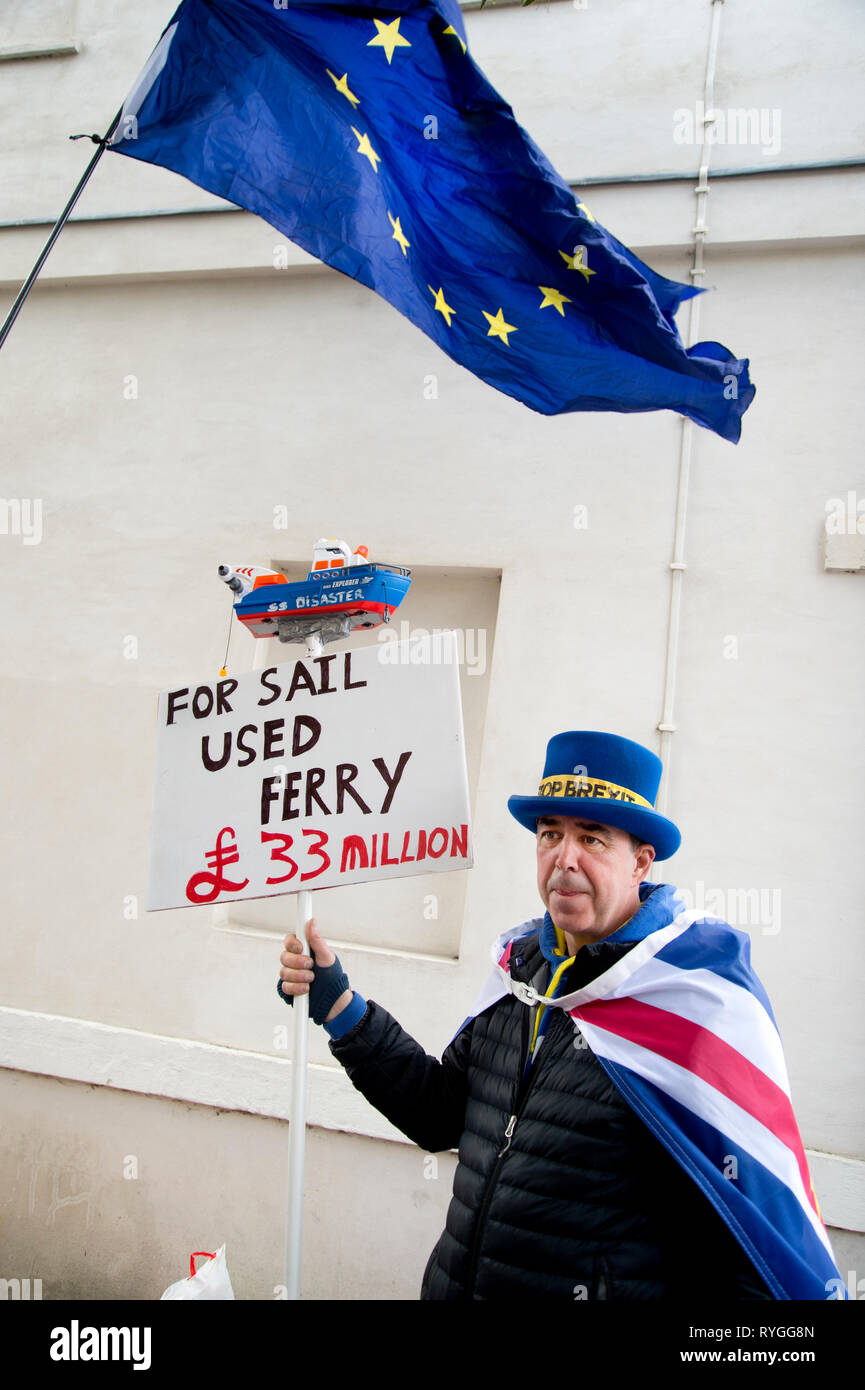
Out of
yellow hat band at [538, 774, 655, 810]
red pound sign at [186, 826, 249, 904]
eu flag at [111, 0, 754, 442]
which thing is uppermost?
eu flag at [111, 0, 754, 442]

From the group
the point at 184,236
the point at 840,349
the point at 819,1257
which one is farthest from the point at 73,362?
the point at 819,1257

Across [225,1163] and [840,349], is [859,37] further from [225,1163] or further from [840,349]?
[225,1163]

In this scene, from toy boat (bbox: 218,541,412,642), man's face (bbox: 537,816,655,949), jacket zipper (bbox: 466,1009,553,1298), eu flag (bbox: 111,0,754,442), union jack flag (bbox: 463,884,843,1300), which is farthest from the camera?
eu flag (bbox: 111,0,754,442)

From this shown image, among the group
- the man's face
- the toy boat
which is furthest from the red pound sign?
the man's face

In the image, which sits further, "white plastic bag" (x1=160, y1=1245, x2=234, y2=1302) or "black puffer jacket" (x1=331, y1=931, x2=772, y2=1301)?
"white plastic bag" (x1=160, y1=1245, x2=234, y2=1302)

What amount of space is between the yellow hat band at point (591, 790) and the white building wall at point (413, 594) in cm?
181

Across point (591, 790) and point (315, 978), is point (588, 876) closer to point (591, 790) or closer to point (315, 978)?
point (591, 790)

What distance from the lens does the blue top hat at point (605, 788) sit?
2.06 metres

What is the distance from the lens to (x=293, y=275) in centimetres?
470

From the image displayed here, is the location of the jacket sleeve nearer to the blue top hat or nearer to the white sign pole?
the white sign pole

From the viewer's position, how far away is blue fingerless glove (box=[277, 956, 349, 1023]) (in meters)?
2.29

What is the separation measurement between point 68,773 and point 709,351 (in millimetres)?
3341

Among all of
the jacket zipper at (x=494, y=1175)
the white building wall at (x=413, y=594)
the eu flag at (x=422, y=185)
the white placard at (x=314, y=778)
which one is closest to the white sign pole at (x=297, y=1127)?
the white placard at (x=314, y=778)

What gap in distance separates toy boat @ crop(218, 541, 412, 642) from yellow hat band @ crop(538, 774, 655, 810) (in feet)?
2.34
